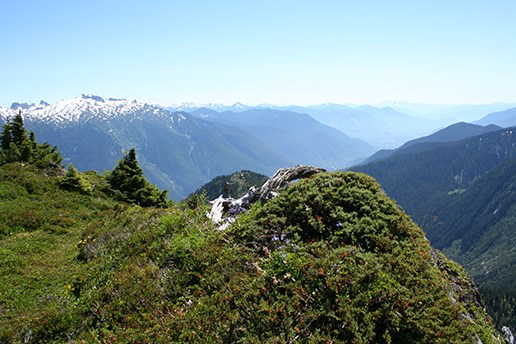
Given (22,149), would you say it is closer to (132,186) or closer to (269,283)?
(132,186)

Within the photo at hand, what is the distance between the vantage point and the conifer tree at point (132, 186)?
29.6 m

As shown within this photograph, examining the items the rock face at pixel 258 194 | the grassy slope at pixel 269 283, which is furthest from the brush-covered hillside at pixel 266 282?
the rock face at pixel 258 194

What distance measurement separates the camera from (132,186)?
102ft

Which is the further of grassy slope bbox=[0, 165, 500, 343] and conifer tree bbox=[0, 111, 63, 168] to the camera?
conifer tree bbox=[0, 111, 63, 168]

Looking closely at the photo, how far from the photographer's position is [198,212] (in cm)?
1296

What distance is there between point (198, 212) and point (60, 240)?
878 cm

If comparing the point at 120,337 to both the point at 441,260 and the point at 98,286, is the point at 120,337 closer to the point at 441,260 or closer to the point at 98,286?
the point at 98,286

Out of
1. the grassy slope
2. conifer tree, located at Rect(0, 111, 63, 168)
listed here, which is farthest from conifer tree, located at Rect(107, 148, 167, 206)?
the grassy slope

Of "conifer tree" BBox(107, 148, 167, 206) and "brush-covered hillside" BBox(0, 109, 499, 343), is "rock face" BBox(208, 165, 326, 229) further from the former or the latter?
"conifer tree" BBox(107, 148, 167, 206)

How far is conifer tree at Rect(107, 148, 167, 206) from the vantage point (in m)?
29.6

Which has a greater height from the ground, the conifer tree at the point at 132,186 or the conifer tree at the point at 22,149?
the conifer tree at the point at 22,149

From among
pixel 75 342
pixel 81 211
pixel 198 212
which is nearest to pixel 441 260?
pixel 198 212

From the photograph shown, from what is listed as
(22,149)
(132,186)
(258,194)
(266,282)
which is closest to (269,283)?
(266,282)

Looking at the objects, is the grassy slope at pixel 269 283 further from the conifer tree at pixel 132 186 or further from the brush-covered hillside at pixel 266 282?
the conifer tree at pixel 132 186
